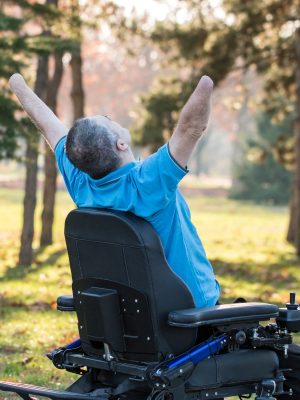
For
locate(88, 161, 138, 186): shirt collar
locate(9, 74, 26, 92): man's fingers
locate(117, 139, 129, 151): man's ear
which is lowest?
locate(88, 161, 138, 186): shirt collar

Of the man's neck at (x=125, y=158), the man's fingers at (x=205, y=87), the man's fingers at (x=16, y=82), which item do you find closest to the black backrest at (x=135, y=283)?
the man's neck at (x=125, y=158)

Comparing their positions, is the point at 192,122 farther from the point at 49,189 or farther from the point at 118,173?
the point at 49,189

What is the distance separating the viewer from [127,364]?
3914 millimetres

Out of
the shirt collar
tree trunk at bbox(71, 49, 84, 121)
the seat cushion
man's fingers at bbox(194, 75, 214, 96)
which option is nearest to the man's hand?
man's fingers at bbox(194, 75, 214, 96)

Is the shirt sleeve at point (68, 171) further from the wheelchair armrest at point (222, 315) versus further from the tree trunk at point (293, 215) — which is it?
the tree trunk at point (293, 215)

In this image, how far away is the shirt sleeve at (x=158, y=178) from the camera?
12.0 ft

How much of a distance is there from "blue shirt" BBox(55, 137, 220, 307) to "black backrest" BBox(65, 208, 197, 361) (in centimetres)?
8

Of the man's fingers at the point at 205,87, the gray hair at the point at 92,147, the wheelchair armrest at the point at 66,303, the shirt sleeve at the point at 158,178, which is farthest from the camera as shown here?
the wheelchair armrest at the point at 66,303

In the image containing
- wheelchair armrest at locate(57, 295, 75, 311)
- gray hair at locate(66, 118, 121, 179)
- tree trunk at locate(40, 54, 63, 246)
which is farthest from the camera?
tree trunk at locate(40, 54, 63, 246)

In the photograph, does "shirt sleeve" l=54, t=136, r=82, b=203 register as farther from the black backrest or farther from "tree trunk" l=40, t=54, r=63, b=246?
"tree trunk" l=40, t=54, r=63, b=246

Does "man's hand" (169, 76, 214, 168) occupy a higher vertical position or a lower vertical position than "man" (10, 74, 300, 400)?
higher

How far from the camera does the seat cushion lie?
3.89 metres

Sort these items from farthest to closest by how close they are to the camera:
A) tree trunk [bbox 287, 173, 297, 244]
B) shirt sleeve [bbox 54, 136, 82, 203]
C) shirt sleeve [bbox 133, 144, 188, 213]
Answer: tree trunk [bbox 287, 173, 297, 244]
shirt sleeve [bbox 54, 136, 82, 203]
shirt sleeve [bbox 133, 144, 188, 213]

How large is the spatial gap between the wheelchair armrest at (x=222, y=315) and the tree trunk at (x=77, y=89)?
14.3 meters
